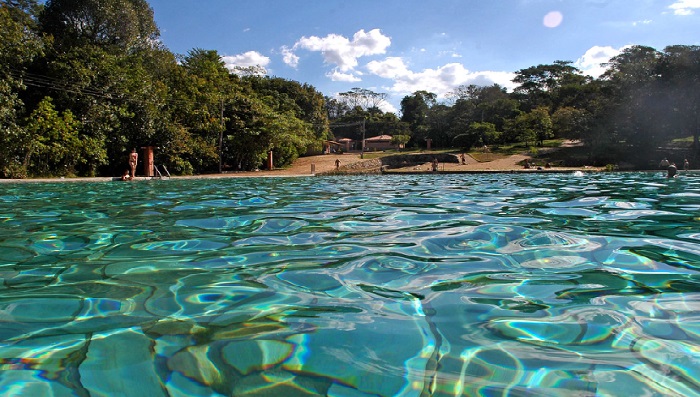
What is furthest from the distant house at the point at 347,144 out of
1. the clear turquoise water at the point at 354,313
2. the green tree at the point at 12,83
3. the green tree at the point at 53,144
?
the clear turquoise water at the point at 354,313

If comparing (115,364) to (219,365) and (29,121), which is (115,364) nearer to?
(219,365)

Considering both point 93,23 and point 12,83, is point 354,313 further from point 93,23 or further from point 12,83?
point 93,23

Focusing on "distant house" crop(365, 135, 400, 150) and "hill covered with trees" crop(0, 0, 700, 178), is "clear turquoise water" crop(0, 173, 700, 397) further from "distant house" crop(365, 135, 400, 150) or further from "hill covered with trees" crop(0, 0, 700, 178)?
"distant house" crop(365, 135, 400, 150)

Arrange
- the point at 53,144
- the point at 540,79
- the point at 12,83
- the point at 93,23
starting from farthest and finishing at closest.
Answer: the point at 540,79, the point at 93,23, the point at 53,144, the point at 12,83

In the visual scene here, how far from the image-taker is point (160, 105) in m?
20.4

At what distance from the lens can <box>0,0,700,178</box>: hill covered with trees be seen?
15.6m

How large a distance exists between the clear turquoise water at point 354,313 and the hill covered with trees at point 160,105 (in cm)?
1565

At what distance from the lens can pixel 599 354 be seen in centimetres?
134

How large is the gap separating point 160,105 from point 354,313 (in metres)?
21.6

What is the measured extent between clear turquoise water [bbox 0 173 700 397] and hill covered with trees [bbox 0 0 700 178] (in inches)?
616

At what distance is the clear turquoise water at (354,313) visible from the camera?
1.21 m

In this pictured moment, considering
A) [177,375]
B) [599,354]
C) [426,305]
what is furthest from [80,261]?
[599,354]

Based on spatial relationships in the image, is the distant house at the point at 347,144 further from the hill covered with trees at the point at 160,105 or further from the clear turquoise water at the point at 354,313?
the clear turquoise water at the point at 354,313

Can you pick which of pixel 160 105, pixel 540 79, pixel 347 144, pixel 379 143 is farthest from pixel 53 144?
pixel 540 79
